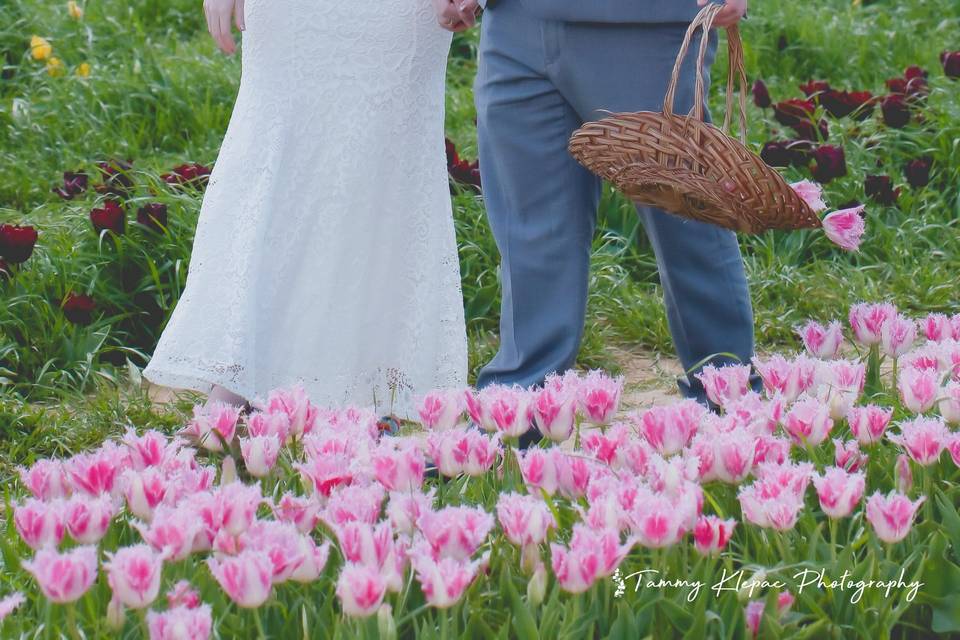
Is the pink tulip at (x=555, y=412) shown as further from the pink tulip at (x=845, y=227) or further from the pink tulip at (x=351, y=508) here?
the pink tulip at (x=845, y=227)

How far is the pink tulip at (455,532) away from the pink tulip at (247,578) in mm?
187

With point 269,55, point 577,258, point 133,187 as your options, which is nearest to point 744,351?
point 577,258

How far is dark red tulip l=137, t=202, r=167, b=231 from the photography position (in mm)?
3756

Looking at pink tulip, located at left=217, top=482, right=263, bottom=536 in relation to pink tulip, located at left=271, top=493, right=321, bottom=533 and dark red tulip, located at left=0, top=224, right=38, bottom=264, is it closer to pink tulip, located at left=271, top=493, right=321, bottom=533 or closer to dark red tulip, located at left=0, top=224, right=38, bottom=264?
pink tulip, located at left=271, top=493, right=321, bottom=533

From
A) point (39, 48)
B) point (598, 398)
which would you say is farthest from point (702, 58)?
point (39, 48)

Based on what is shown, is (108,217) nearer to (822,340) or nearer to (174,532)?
(822,340)

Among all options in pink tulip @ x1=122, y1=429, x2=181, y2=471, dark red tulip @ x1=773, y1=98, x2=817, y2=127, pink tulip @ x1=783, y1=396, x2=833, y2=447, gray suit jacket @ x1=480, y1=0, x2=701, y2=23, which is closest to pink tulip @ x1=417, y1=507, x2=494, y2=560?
pink tulip @ x1=122, y1=429, x2=181, y2=471

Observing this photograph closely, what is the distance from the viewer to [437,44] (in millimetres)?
2805

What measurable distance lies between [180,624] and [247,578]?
0.08 m

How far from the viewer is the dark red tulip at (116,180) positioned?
410 cm

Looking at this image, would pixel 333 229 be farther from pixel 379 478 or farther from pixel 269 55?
pixel 379 478

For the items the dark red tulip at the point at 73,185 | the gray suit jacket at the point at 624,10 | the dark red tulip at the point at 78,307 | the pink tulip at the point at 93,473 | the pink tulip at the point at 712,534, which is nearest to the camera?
the pink tulip at the point at 712,534

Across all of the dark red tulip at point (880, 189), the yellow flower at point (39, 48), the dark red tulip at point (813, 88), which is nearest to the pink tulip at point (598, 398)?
the dark red tulip at point (880, 189)

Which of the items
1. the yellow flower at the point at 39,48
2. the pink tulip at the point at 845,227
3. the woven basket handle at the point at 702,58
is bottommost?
the yellow flower at the point at 39,48
